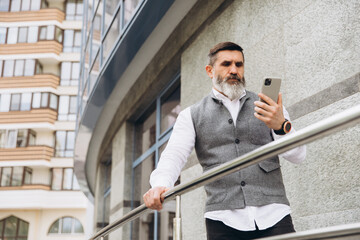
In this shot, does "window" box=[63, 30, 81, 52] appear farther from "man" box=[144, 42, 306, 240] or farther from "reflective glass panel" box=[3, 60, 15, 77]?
"man" box=[144, 42, 306, 240]

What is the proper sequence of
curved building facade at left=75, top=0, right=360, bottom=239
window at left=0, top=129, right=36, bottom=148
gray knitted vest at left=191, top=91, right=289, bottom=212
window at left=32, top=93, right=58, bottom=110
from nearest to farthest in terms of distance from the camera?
gray knitted vest at left=191, top=91, right=289, bottom=212 < curved building facade at left=75, top=0, right=360, bottom=239 < window at left=0, top=129, right=36, bottom=148 < window at left=32, top=93, right=58, bottom=110

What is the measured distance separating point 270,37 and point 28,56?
107 ft

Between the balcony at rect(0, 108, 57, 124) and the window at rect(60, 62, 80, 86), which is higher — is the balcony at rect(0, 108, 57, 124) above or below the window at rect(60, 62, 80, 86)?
below

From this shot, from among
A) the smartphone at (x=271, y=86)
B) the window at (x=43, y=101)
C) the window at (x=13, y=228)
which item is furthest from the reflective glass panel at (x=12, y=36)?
the smartphone at (x=271, y=86)

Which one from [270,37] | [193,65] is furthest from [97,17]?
[270,37]

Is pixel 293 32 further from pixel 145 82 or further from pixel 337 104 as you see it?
pixel 145 82

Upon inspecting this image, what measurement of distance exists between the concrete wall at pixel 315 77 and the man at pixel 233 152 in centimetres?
82

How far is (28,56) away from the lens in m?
34.7

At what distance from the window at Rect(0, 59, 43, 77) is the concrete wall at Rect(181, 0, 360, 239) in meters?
31.8

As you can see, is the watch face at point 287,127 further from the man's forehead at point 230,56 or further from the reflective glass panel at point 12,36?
the reflective glass panel at point 12,36

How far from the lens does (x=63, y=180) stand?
33750mm

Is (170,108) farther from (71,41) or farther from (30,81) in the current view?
(71,41)

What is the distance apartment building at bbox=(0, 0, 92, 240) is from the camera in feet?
108

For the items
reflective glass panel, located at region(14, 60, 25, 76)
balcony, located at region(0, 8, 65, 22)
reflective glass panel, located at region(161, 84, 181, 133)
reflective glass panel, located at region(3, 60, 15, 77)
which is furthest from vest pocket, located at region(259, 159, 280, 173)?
balcony, located at region(0, 8, 65, 22)
